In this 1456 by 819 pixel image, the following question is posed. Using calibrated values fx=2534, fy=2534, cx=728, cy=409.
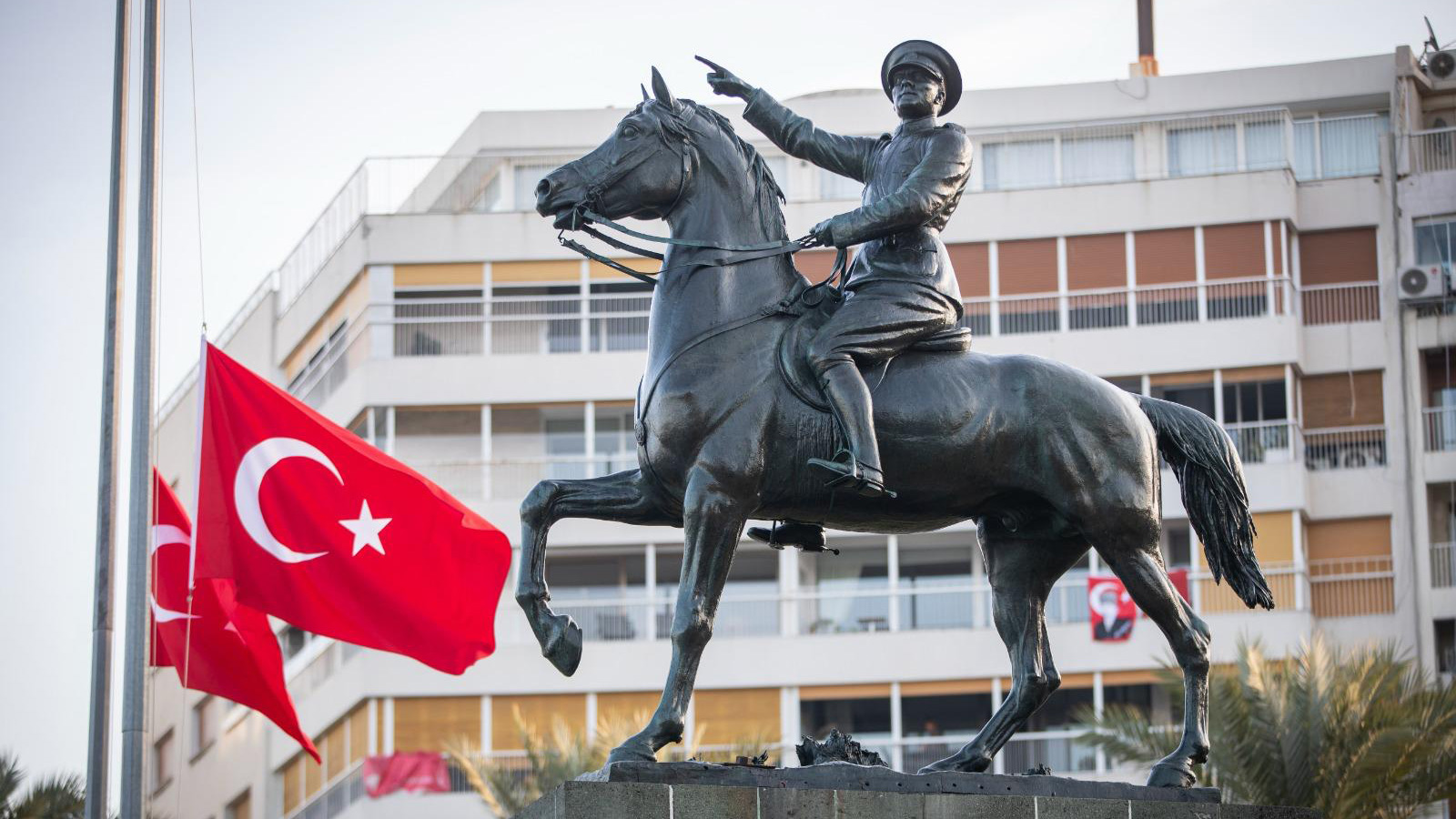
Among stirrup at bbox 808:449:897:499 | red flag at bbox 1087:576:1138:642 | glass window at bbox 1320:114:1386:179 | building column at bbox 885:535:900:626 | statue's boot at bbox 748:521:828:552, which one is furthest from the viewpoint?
glass window at bbox 1320:114:1386:179

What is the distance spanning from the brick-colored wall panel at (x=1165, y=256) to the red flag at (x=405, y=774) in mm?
18541

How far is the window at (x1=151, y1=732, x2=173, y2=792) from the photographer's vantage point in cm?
6323

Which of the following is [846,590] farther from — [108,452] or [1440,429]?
[108,452]

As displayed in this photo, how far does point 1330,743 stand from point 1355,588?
21.2 meters

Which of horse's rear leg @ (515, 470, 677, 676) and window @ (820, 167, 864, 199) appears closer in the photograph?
horse's rear leg @ (515, 470, 677, 676)

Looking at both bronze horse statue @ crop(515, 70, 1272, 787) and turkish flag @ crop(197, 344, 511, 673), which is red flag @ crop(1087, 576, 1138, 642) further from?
bronze horse statue @ crop(515, 70, 1272, 787)

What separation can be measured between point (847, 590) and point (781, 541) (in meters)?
40.1

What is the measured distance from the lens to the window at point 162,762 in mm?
63231

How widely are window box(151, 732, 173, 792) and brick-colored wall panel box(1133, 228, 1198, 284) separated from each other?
88.4ft

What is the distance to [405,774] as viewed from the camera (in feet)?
172

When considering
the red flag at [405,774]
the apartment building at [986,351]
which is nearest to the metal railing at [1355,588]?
the apartment building at [986,351]

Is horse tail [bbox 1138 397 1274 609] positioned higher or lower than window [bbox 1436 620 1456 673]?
higher

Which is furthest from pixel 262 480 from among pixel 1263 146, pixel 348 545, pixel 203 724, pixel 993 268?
pixel 203 724

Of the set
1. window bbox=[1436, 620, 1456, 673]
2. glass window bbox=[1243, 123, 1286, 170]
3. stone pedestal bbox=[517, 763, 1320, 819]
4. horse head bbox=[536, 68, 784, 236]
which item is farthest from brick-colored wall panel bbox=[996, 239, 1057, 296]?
stone pedestal bbox=[517, 763, 1320, 819]
